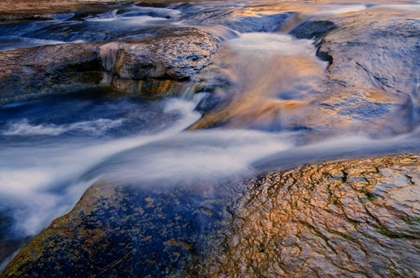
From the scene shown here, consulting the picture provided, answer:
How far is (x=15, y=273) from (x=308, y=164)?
2565mm

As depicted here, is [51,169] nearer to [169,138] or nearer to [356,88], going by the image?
[169,138]

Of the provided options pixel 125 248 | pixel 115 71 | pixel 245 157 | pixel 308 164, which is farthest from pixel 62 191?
pixel 115 71

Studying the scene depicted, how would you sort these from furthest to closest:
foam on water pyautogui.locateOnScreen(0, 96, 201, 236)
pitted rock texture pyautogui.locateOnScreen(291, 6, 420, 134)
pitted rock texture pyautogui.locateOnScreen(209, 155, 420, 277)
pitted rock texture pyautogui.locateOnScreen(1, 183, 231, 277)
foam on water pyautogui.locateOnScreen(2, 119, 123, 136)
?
foam on water pyautogui.locateOnScreen(2, 119, 123, 136) < pitted rock texture pyautogui.locateOnScreen(291, 6, 420, 134) < foam on water pyautogui.locateOnScreen(0, 96, 201, 236) < pitted rock texture pyautogui.locateOnScreen(1, 183, 231, 277) < pitted rock texture pyautogui.locateOnScreen(209, 155, 420, 277)

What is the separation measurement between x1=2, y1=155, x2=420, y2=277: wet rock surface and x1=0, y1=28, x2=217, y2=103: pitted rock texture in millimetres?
3123

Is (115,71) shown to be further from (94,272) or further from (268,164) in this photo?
(94,272)

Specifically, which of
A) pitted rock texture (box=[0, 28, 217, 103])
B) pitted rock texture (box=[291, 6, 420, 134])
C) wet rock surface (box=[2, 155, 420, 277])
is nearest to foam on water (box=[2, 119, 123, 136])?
pitted rock texture (box=[0, 28, 217, 103])

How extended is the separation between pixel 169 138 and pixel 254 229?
2583 mm

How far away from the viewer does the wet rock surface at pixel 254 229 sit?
7.19 feet

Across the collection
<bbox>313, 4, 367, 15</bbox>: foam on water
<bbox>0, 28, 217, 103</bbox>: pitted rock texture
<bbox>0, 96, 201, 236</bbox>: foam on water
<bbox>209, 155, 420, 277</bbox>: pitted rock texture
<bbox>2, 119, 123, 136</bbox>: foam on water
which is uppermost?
<bbox>313, 4, 367, 15</bbox>: foam on water

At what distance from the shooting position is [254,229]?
254cm

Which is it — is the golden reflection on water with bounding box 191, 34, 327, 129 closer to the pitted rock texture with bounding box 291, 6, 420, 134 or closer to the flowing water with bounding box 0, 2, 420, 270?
the flowing water with bounding box 0, 2, 420, 270

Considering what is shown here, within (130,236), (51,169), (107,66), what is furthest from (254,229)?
(107,66)

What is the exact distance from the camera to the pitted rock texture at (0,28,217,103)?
6.00 m

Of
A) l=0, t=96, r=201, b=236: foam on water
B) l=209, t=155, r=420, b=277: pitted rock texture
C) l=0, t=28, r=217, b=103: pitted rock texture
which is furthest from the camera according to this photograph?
l=0, t=28, r=217, b=103: pitted rock texture
